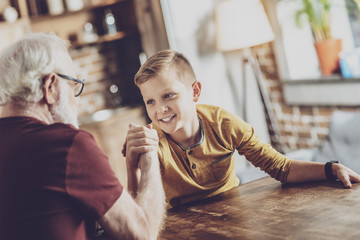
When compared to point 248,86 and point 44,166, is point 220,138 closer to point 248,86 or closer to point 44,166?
point 44,166

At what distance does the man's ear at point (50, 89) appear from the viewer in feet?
4.14

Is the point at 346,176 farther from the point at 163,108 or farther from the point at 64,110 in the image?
the point at 64,110

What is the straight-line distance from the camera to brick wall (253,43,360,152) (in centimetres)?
396

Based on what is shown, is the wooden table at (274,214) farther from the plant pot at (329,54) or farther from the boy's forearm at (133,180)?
the plant pot at (329,54)

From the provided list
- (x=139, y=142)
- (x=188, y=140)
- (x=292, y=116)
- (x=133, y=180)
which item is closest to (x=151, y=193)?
(x=139, y=142)

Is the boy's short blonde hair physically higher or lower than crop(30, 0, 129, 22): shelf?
lower

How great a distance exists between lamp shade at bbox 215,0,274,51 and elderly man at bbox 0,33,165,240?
2694 mm

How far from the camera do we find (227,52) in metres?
4.42

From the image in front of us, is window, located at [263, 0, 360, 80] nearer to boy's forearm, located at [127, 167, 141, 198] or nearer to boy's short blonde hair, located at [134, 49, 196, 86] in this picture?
boy's short blonde hair, located at [134, 49, 196, 86]

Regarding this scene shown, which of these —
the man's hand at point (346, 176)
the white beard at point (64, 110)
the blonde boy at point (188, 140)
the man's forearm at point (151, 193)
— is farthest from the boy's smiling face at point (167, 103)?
the man's hand at point (346, 176)

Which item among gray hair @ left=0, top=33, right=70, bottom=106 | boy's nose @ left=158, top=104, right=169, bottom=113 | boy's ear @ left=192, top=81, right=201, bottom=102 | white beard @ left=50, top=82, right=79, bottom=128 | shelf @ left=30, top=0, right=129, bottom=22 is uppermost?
shelf @ left=30, top=0, right=129, bottom=22

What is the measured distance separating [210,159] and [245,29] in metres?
2.20

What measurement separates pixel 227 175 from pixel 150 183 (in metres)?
0.57

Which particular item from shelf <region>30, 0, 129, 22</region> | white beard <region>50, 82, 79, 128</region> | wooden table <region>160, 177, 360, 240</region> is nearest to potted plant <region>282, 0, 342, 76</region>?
shelf <region>30, 0, 129, 22</region>
